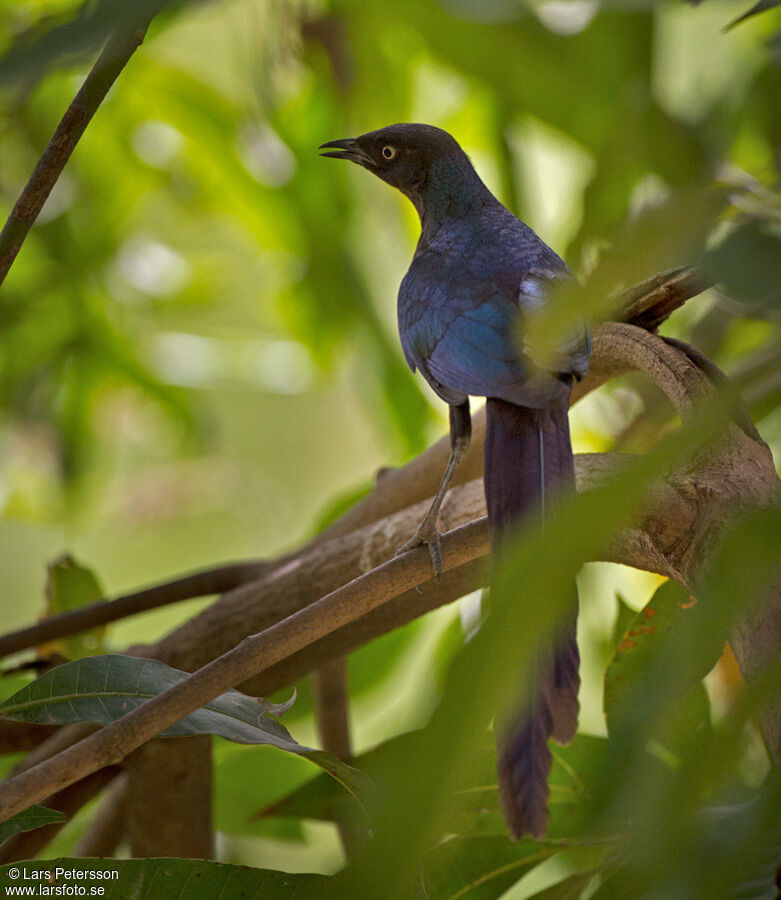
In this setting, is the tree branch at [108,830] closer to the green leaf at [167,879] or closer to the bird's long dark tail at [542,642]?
the green leaf at [167,879]

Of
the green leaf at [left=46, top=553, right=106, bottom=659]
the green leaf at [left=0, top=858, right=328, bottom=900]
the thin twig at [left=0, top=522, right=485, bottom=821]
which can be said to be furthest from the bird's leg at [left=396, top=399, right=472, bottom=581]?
the green leaf at [left=46, top=553, right=106, bottom=659]

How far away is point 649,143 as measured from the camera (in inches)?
63.6

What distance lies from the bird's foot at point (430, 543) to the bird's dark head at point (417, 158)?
567 millimetres

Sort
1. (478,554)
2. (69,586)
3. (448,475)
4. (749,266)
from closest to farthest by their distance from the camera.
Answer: (749,266), (478,554), (448,475), (69,586)

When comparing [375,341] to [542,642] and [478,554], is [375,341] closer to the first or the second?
[478,554]

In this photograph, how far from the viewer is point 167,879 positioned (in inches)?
34.8

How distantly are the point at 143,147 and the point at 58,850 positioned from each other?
188 centimetres

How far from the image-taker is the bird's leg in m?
1.17

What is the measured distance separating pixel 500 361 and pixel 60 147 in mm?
493

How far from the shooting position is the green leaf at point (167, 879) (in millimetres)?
869

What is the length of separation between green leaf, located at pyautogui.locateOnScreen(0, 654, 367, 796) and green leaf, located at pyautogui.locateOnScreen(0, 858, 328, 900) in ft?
0.36

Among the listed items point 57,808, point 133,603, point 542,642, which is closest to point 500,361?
point 542,642

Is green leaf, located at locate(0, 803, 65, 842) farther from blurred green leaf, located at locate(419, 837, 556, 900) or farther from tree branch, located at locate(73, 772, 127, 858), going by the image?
tree branch, located at locate(73, 772, 127, 858)

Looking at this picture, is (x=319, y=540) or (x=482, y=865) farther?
(x=319, y=540)
